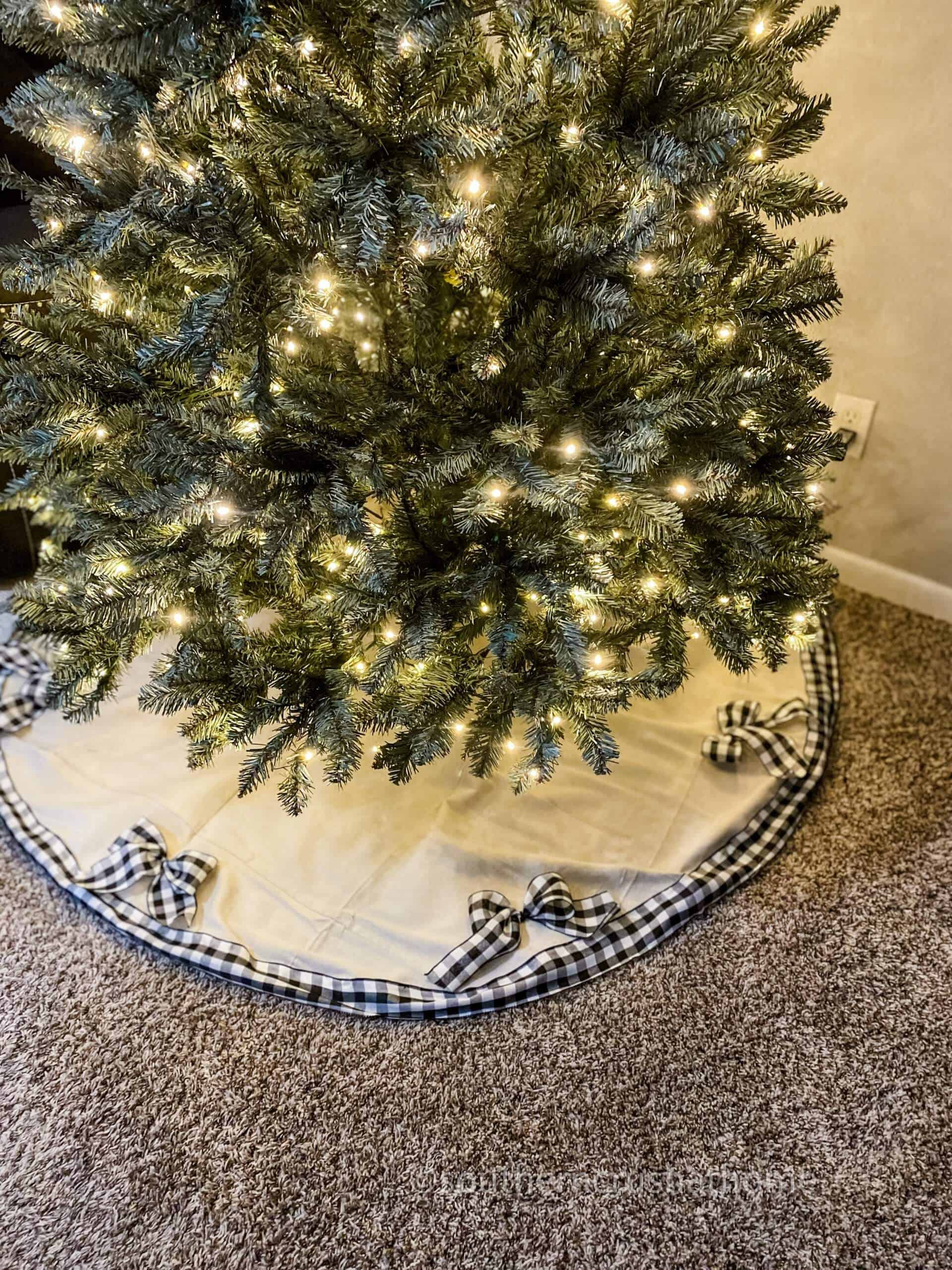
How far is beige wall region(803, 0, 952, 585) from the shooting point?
1389 mm

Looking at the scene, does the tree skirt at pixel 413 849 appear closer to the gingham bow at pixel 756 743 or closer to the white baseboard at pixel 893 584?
the gingham bow at pixel 756 743

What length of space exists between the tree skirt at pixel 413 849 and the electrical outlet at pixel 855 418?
21.6 inches

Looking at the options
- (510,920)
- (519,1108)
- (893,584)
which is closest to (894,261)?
(893,584)

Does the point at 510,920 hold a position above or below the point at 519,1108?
above

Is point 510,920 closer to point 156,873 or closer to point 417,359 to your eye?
point 156,873

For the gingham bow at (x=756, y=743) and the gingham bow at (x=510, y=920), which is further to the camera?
the gingham bow at (x=756, y=743)

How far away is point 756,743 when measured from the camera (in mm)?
1400

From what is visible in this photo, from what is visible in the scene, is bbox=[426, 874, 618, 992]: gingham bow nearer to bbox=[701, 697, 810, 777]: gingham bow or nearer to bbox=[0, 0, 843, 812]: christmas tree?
bbox=[0, 0, 843, 812]: christmas tree

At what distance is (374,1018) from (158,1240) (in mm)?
326

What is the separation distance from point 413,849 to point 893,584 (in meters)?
1.13

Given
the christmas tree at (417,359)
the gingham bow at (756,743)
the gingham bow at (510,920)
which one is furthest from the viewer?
the gingham bow at (756,743)

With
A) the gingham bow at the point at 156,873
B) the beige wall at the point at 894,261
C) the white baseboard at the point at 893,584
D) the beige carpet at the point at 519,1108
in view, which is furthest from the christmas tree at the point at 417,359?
the white baseboard at the point at 893,584

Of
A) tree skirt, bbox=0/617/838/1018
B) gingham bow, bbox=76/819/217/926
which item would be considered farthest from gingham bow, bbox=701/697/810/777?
gingham bow, bbox=76/819/217/926

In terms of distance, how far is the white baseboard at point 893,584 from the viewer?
5.75ft
